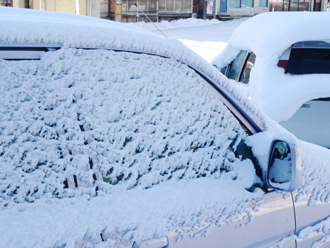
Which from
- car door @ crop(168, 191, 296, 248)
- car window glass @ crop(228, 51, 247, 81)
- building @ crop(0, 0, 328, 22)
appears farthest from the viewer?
building @ crop(0, 0, 328, 22)

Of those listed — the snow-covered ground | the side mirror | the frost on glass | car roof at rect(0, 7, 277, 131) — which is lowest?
the snow-covered ground

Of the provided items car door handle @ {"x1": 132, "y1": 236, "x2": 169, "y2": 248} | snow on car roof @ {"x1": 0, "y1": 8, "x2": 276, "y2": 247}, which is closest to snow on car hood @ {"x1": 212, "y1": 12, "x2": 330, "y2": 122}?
snow on car roof @ {"x1": 0, "y1": 8, "x2": 276, "y2": 247}

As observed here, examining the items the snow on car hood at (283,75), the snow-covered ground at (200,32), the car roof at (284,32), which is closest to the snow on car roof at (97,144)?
the snow on car hood at (283,75)

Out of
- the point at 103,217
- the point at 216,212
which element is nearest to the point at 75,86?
the point at 103,217

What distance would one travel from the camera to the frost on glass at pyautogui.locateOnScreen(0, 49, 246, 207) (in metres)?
1.57

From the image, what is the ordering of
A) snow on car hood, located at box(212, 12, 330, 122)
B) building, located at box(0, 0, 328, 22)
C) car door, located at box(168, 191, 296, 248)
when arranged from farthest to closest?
building, located at box(0, 0, 328, 22), snow on car hood, located at box(212, 12, 330, 122), car door, located at box(168, 191, 296, 248)

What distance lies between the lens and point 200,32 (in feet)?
74.4

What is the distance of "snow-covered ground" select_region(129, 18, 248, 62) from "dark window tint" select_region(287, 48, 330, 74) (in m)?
10.3

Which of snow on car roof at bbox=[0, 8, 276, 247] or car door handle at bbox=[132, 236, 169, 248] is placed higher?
snow on car roof at bbox=[0, 8, 276, 247]

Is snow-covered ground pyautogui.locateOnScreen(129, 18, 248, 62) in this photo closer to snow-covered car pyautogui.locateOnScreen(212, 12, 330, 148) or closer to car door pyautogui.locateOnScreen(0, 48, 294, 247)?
snow-covered car pyautogui.locateOnScreen(212, 12, 330, 148)

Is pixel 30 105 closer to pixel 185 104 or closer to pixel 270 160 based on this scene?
pixel 185 104

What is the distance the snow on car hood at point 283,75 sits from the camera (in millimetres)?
4641

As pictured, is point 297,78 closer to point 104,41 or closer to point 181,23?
point 104,41

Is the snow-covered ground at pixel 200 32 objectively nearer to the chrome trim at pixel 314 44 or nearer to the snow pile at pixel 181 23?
the snow pile at pixel 181 23
